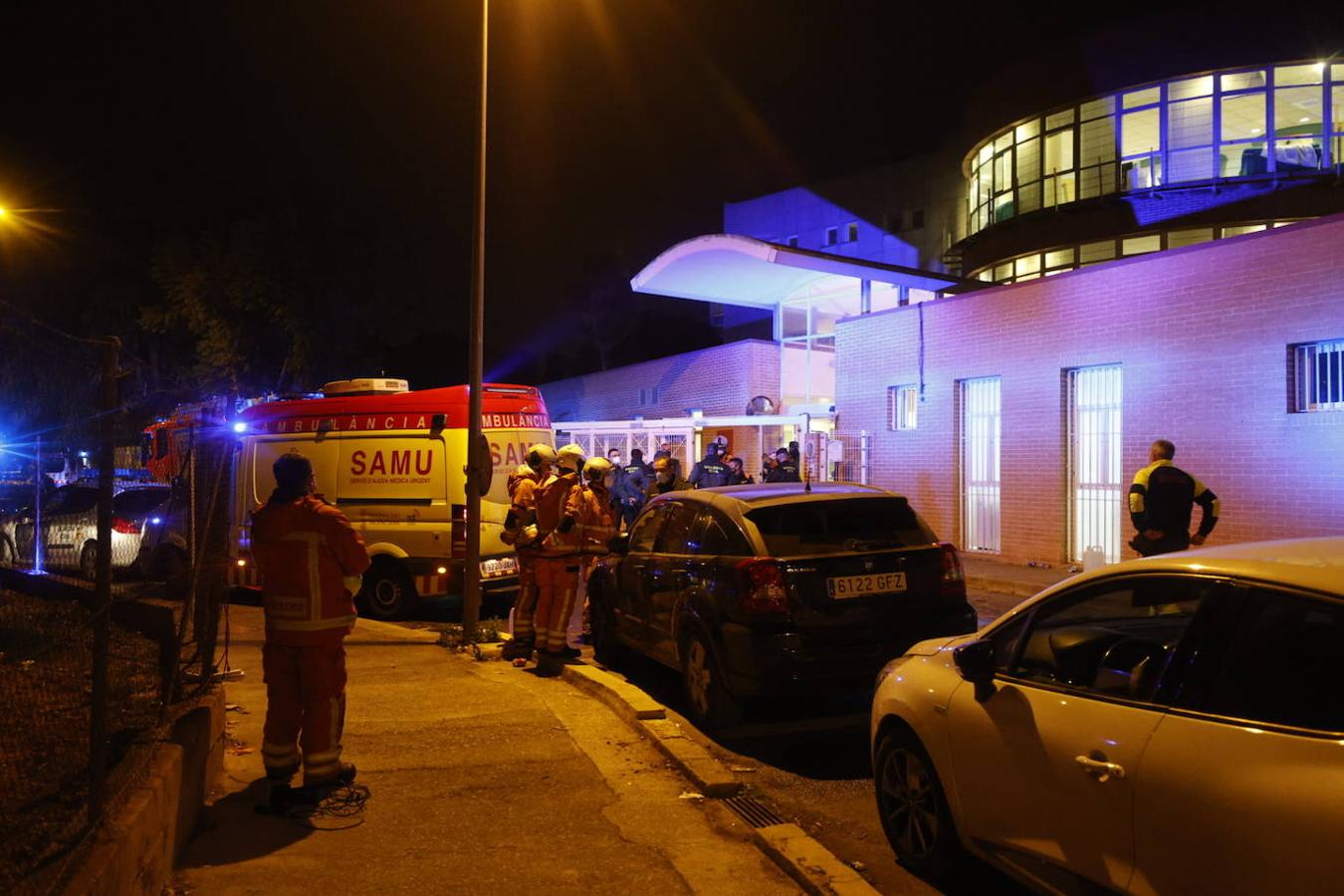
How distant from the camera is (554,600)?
27.4ft

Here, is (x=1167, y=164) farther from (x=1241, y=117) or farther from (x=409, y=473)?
(x=409, y=473)

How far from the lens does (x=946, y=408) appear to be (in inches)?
627

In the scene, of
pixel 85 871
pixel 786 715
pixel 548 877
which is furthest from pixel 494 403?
pixel 85 871

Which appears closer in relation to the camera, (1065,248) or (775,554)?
(775,554)

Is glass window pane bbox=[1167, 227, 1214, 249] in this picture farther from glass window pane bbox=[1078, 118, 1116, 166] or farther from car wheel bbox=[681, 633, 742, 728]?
car wheel bbox=[681, 633, 742, 728]

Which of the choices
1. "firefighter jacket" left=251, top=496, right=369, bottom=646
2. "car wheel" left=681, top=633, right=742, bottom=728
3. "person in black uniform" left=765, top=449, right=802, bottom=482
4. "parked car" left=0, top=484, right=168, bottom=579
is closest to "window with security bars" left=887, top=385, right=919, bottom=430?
"person in black uniform" left=765, top=449, right=802, bottom=482

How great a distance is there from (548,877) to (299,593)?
1.82 metres

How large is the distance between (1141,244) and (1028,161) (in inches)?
144

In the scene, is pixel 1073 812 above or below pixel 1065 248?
below

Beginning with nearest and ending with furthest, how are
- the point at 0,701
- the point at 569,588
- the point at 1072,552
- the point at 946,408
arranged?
1. the point at 0,701
2. the point at 569,588
3. the point at 1072,552
4. the point at 946,408

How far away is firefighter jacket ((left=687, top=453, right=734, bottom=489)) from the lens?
14031 millimetres

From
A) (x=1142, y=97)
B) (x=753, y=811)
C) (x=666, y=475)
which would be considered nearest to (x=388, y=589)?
(x=666, y=475)

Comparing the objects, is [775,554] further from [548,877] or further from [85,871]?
[85,871]

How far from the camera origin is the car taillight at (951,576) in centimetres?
640
